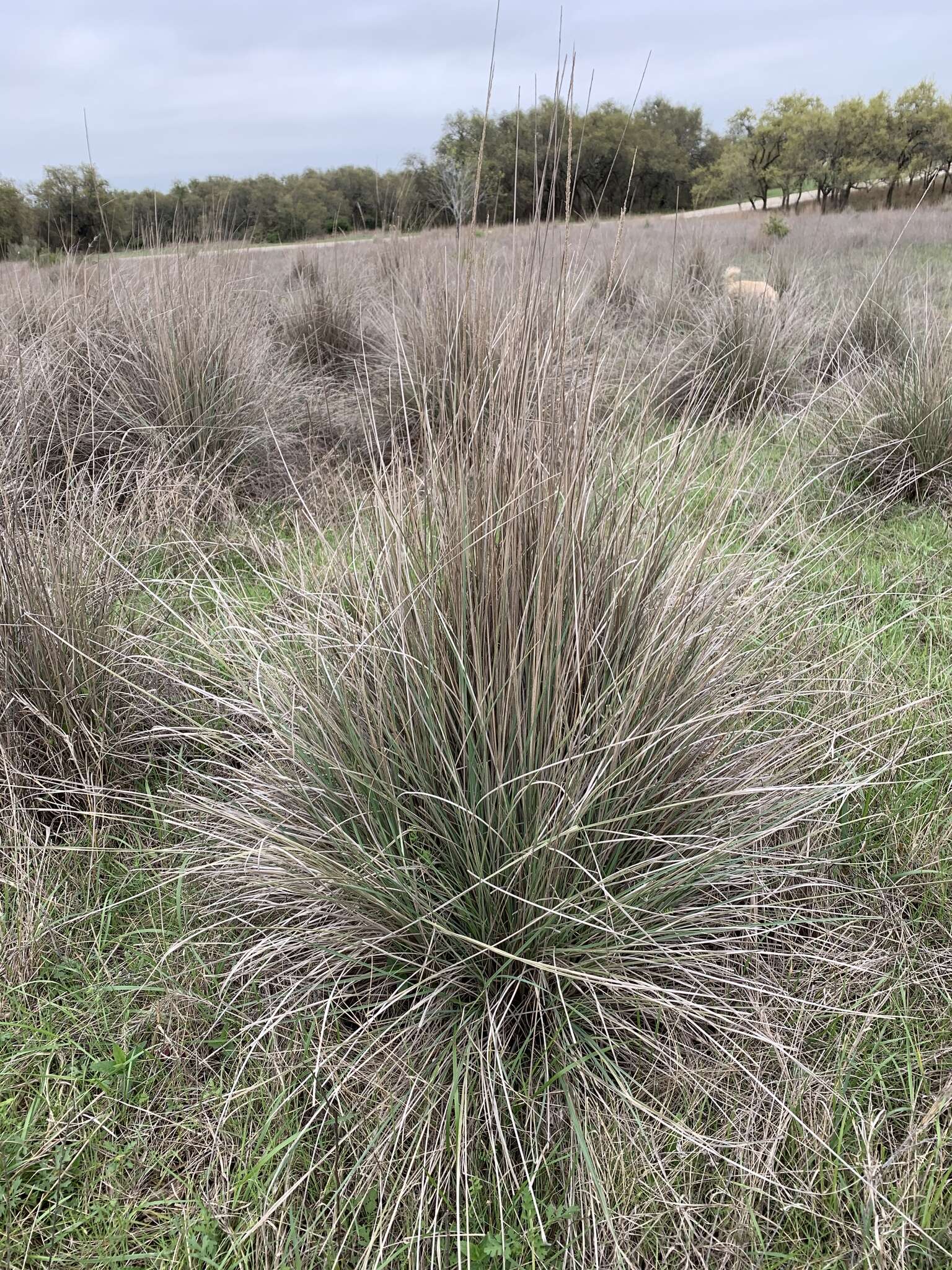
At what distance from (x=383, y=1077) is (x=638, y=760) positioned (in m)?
0.59

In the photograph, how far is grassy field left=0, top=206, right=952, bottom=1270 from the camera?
105 centimetres

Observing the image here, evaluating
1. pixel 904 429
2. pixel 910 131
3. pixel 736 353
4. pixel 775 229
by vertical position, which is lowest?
pixel 904 429

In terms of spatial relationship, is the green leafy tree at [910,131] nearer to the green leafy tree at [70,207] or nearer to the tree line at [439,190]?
the tree line at [439,190]

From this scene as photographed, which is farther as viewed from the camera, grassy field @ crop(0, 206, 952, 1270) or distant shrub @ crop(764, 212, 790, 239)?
distant shrub @ crop(764, 212, 790, 239)

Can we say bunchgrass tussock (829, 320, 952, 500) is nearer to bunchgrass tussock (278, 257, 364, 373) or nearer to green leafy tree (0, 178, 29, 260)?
bunchgrass tussock (278, 257, 364, 373)

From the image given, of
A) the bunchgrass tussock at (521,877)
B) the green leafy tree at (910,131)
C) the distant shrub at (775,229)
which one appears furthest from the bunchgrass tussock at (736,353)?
the green leafy tree at (910,131)

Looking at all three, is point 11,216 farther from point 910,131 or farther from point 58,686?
point 910,131

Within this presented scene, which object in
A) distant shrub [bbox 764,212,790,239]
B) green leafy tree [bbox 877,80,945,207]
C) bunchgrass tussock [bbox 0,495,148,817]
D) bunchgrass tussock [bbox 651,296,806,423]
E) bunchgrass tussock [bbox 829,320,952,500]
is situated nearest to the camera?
bunchgrass tussock [bbox 0,495,148,817]

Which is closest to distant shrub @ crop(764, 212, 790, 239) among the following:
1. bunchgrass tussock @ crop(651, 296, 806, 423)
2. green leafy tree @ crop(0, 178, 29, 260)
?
bunchgrass tussock @ crop(651, 296, 806, 423)

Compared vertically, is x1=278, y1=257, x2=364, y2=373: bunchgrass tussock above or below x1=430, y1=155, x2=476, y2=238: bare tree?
below

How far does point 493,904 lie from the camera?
3.92ft

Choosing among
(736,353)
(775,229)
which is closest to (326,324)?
(736,353)

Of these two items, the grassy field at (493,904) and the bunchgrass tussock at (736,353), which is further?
the bunchgrass tussock at (736,353)

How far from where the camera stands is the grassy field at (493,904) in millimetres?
1052
